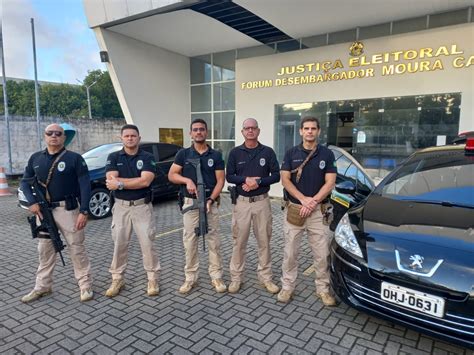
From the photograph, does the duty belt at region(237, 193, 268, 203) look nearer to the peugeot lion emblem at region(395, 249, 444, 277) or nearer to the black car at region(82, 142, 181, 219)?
the peugeot lion emblem at region(395, 249, 444, 277)

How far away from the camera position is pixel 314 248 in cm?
314

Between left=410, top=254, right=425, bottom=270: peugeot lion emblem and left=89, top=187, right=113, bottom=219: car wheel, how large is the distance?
5.59 metres

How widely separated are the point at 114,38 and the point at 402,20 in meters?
7.42

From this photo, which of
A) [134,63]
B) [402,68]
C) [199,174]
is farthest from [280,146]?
[199,174]

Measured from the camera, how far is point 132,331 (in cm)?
268

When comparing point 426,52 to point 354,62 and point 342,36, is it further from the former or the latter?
point 342,36

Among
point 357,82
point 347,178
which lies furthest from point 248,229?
point 357,82

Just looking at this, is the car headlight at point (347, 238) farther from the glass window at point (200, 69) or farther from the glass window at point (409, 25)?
the glass window at point (200, 69)

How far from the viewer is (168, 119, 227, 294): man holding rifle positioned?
334 cm

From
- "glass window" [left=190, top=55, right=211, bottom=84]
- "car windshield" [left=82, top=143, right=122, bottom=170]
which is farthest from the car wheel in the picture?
"glass window" [left=190, top=55, right=211, bottom=84]

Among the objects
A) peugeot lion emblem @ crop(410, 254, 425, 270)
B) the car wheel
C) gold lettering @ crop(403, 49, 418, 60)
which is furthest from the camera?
gold lettering @ crop(403, 49, 418, 60)

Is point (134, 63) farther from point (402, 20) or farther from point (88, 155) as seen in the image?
point (402, 20)

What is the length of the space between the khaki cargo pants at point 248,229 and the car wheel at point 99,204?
12.7 feet

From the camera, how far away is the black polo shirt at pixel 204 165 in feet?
11.1
